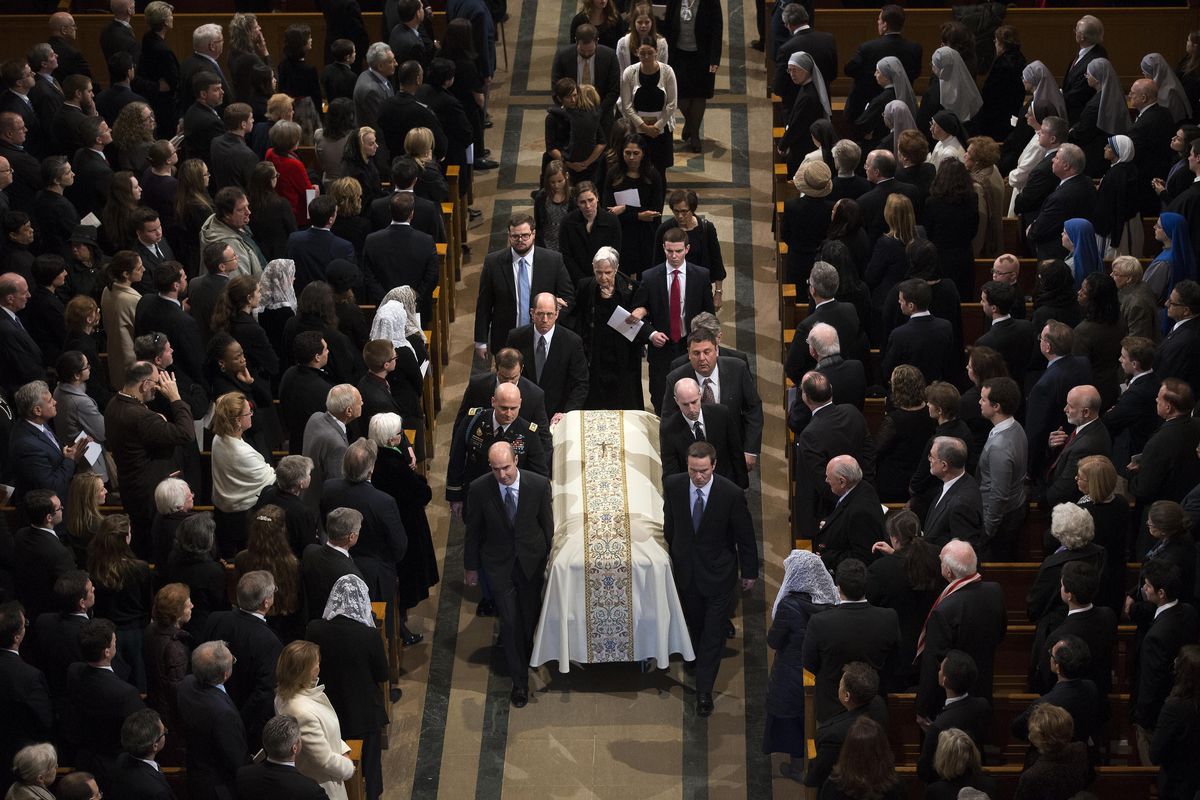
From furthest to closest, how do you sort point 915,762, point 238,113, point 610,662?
point 238,113 → point 610,662 → point 915,762

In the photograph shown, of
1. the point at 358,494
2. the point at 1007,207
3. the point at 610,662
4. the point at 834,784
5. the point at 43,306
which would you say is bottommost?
the point at 834,784

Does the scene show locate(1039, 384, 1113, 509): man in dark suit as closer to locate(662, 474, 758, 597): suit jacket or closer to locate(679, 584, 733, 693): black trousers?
locate(662, 474, 758, 597): suit jacket

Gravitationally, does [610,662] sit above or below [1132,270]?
below

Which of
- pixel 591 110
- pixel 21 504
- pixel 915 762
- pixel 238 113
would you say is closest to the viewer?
pixel 915 762

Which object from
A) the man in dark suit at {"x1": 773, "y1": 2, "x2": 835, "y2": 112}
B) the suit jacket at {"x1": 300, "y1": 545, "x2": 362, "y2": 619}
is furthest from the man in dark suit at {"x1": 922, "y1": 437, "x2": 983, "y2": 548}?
the man in dark suit at {"x1": 773, "y1": 2, "x2": 835, "y2": 112}

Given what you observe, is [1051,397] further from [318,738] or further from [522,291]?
[318,738]

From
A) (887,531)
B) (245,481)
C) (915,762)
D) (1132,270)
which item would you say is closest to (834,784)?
(915,762)

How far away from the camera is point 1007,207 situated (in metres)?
13.4

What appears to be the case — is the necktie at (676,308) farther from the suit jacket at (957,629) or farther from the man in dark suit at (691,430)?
the suit jacket at (957,629)

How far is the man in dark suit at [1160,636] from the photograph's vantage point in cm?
810

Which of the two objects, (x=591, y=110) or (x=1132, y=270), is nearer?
(x=1132, y=270)

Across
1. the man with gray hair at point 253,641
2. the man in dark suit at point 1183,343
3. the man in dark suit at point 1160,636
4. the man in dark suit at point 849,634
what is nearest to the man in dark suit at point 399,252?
the man with gray hair at point 253,641

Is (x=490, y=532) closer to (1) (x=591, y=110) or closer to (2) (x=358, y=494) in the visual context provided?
(2) (x=358, y=494)

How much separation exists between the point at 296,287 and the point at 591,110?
124 inches
